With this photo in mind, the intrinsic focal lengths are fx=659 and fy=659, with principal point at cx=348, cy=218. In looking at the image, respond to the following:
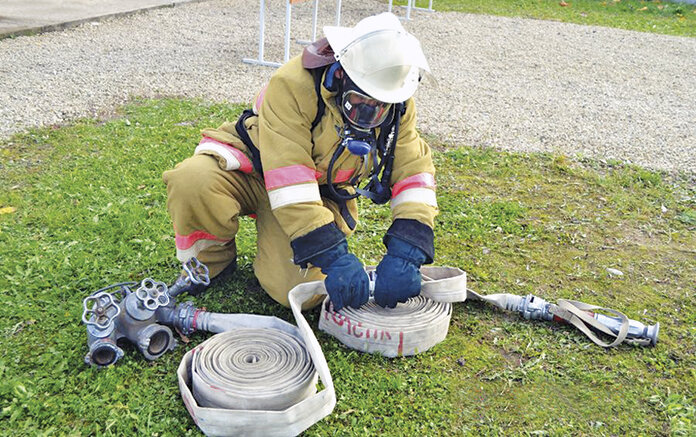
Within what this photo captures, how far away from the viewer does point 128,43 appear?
314 inches

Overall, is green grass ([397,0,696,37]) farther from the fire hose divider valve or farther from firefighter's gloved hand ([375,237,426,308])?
the fire hose divider valve

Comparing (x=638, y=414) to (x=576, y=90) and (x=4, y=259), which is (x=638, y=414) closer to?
(x=4, y=259)

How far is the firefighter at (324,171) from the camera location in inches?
104

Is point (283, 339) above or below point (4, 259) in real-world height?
above

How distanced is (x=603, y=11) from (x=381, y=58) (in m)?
12.8

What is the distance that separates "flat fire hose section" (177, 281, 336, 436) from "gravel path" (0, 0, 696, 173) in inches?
129

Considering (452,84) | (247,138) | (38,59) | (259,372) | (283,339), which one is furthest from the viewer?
(452,84)

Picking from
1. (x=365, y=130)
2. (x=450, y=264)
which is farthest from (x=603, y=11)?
(x=365, y=130)

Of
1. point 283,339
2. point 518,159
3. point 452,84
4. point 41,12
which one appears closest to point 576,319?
point 283,339

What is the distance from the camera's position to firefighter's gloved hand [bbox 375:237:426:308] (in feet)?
9.34

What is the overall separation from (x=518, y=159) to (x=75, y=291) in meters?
3.54

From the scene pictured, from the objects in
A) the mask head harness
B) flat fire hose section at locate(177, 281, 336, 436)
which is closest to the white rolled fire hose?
flat fire hose section at locate(177, 281, 336, 436)

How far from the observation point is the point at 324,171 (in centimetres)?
297

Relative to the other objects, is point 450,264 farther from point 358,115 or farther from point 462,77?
point 462,77
